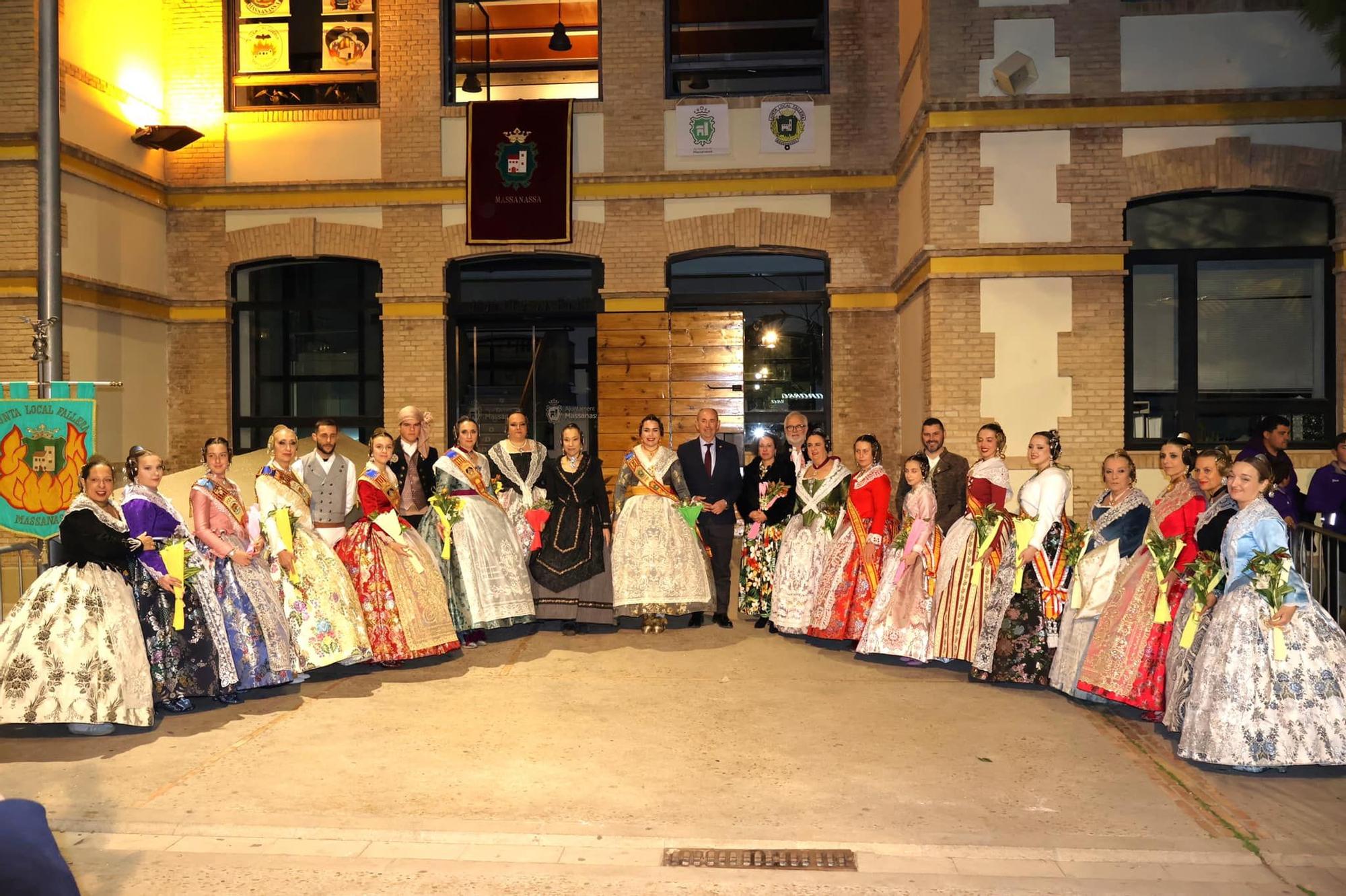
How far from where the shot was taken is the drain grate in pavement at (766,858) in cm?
461

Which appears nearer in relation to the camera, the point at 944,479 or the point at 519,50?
the point at 944,479

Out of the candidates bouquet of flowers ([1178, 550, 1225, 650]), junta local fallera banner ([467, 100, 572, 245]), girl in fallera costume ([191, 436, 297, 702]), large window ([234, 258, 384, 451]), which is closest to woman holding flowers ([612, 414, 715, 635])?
girl in fallera costume ([191, 436, 297, 702])

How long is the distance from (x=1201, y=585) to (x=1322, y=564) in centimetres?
208

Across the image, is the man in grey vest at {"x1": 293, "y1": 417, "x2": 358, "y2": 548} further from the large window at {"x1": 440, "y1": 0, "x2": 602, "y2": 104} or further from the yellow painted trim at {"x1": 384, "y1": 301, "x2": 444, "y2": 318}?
the large window at {"x1": 440, "y1": 0, "x2": 602, "y2": 104}

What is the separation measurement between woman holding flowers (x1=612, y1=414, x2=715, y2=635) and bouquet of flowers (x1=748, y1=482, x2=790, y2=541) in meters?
0.53

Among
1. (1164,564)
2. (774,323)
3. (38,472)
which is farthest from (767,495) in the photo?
(38,472)

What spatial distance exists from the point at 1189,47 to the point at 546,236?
7.16 m

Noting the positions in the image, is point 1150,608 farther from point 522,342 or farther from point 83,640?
point 522,342

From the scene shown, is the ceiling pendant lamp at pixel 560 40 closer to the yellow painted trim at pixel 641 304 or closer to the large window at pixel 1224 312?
the yellow painted trim at pixel 641 304

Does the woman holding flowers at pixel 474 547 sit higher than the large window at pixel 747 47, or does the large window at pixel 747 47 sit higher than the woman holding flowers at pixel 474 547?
the large window at pixel 747 47

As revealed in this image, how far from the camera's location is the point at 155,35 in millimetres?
13969

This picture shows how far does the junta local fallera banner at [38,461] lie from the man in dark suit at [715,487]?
5.24 m

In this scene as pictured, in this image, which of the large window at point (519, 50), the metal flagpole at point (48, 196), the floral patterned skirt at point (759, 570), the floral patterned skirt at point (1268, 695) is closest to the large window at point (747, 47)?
the large window at point (519, 50)

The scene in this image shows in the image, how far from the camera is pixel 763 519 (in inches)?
389
